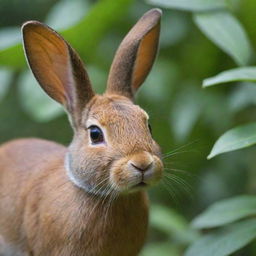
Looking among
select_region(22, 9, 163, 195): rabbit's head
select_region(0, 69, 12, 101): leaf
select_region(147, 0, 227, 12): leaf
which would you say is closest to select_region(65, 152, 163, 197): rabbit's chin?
select_region(22, 9, 163, 195): rabbit's head

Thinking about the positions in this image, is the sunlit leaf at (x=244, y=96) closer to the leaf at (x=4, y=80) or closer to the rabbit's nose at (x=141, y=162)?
the rabbit's nose at (x=141, y=162)

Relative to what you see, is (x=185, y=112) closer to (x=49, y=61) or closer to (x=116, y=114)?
(x=49, y=61)

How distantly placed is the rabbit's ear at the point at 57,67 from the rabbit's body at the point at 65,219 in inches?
14.9

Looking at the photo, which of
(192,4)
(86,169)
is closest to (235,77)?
(86,169)

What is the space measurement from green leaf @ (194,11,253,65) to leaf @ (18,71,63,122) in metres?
1.12

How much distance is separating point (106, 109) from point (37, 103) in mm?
1409

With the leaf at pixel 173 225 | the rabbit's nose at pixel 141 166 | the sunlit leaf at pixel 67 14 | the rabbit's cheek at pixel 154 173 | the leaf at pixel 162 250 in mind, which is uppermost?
the rabbit's nose at pixel 141 166

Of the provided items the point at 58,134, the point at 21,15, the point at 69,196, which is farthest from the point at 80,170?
the point at 21,15

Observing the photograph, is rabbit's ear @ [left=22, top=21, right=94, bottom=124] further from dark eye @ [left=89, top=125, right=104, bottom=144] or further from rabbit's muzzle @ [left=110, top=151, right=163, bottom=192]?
rabbit's muzzle @ [left=110, top=151, right=163, bottom=192]

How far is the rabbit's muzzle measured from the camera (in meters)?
3.66

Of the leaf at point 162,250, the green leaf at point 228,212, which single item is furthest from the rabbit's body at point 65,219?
the leaf at point 162,250

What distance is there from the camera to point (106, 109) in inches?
157

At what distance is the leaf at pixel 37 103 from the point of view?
205 inches

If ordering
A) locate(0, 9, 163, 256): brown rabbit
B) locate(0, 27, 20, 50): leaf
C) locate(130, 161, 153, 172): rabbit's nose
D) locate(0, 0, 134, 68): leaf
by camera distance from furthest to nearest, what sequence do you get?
locate(0, 27, 20, 50): leaf → locate(0, 0, 134, 68): leaf → locate(0, 9, 163, 256): brown rabbit → locate(130, 161, 153, 172): rabbit's nose
